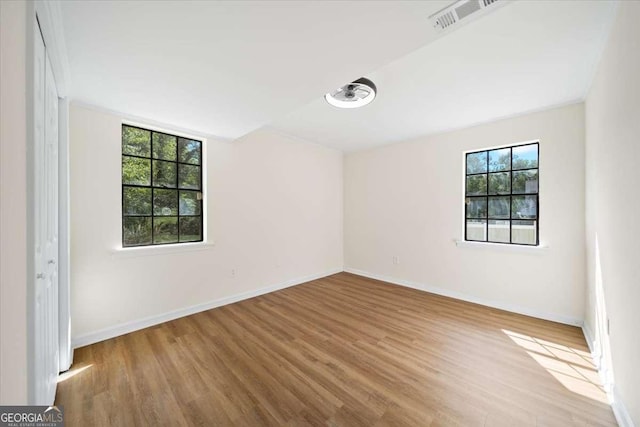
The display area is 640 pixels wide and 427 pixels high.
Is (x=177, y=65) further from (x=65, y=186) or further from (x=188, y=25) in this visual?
(x=65, y=186)

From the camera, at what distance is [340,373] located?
196 centimetres

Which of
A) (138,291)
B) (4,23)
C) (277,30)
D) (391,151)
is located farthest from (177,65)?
(391,151)

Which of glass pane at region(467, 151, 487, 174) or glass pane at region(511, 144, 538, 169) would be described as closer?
glass pane at region(511, 144, 538, 169)

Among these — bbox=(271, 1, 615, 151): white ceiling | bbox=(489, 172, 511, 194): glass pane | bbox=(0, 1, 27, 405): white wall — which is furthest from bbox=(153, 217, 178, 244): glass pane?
bbox=(489, 172, 511, 194): glass pane

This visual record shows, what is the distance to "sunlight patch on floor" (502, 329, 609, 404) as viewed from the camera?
1790 millimetres

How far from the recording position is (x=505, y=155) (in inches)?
130

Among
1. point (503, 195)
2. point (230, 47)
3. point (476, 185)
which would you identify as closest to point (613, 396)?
point (503, 195)

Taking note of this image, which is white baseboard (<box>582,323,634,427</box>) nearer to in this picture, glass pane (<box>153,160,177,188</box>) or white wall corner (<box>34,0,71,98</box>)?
white wall corner (<box>34,0,71,98</box>)

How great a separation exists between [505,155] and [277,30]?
3.42 metres

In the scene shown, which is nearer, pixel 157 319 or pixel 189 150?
pixel 157 319

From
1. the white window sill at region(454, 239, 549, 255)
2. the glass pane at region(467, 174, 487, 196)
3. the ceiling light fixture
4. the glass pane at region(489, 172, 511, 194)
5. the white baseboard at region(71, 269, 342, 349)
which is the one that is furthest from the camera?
the glass pane at region(467, 174, 487, 196)

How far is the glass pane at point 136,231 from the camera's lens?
269 cm

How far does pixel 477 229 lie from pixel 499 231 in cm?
27

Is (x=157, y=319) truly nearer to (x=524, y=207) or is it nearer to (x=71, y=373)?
(x=71, y=373)
